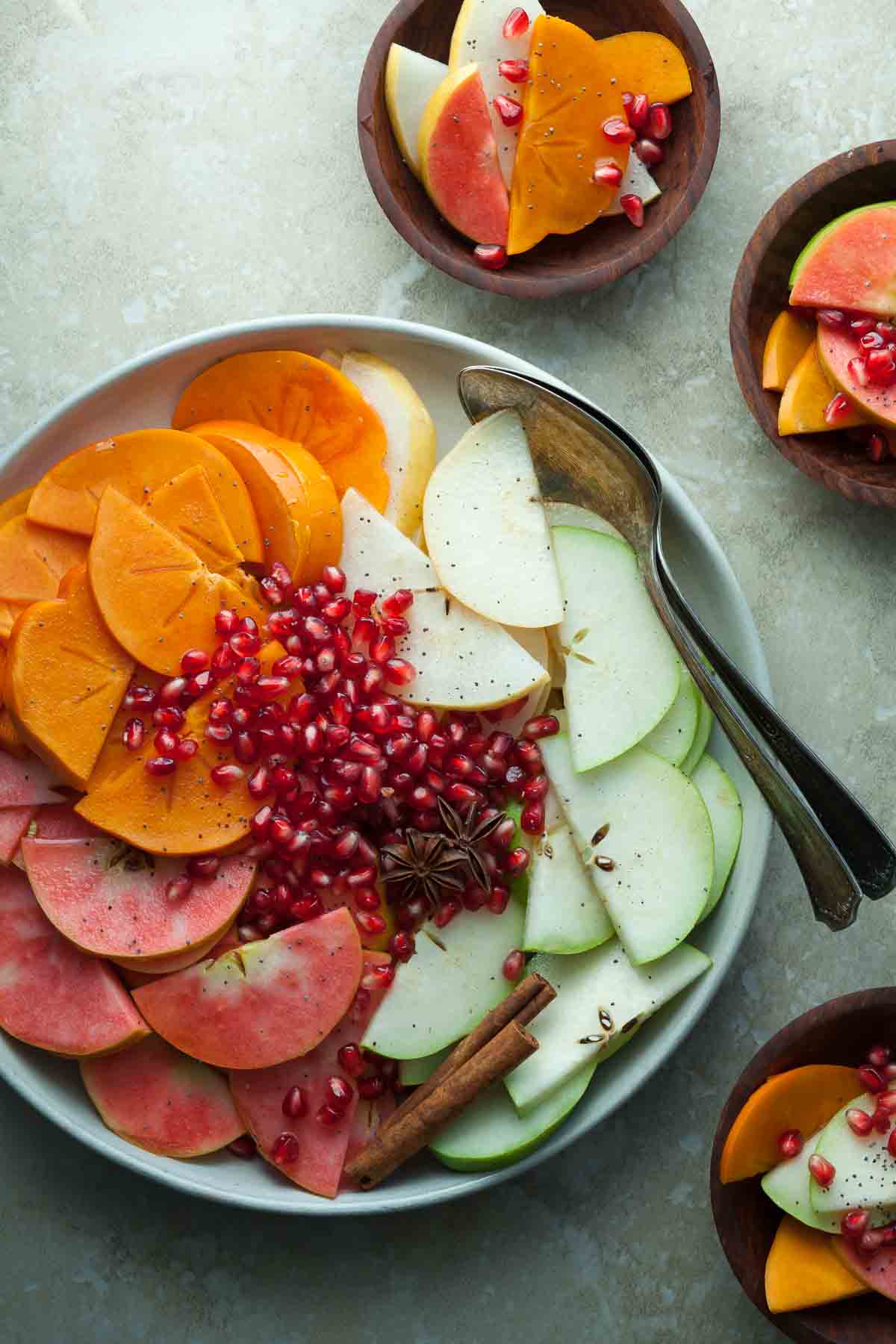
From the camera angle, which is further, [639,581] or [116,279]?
[116,279]

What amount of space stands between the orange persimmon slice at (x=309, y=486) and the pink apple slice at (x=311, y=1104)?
0.69m

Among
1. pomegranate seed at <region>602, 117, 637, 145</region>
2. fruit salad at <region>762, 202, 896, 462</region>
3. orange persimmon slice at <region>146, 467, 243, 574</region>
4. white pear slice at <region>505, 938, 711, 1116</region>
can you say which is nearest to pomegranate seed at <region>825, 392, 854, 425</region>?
fruit salad at <region>762, 202, 896, 462</region>

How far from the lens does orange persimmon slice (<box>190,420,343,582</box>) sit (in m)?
2.02

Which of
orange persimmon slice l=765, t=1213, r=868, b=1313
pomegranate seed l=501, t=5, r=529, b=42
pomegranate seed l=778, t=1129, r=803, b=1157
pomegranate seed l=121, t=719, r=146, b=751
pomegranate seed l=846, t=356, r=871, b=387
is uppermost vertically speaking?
pomegranate seed l=501, t=5, r=529, b=42

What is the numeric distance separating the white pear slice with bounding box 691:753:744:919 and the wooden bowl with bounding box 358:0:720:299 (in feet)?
2.95

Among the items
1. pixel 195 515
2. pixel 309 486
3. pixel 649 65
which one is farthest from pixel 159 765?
pixel 649 65

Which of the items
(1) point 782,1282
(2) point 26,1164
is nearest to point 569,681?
(1) point 782,1282

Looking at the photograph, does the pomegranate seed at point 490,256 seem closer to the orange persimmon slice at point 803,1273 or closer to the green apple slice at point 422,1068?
the green apple slice at point 422,1068

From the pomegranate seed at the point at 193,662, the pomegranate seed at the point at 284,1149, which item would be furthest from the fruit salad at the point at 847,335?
the pomegranate seed at the point at 284,1149

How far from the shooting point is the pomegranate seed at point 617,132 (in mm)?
2172

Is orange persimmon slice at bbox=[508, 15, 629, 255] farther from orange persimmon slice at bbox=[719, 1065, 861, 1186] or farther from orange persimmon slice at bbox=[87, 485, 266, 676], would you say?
orange persimmon slice at bbox=[719, 1065, 861, 1186]

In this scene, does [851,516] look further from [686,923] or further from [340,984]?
[340,984]

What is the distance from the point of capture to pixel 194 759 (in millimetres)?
2000

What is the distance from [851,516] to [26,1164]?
1962 millimetres
